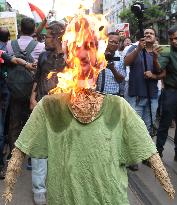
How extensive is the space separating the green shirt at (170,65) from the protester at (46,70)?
2.21 meters

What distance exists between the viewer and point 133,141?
8.69 ft

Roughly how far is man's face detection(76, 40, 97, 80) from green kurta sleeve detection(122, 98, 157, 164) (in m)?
0.28

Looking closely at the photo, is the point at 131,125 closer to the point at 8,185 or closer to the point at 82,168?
the point at 82,168

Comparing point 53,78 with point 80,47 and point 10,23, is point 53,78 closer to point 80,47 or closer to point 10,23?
point 80,47

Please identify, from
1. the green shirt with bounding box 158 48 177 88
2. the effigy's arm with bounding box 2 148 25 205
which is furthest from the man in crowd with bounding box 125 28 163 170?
the effigy's arm with bounding box 2 148 25 205

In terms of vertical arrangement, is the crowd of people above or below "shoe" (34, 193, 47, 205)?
above

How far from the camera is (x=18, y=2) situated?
32.1ft

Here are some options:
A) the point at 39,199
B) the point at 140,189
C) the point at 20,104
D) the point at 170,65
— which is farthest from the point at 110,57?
the point at 39,199

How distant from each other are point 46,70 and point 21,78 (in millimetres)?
1252

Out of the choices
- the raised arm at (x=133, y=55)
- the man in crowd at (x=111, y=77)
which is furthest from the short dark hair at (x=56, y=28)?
the raised arm at (x=133, y=55)

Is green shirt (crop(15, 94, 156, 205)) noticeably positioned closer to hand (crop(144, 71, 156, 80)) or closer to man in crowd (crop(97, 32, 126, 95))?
man in crowd (crop(97, 32, 126, 95))

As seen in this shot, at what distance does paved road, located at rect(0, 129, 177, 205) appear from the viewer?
16.9 ft

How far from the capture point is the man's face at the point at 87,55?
8.54 feet

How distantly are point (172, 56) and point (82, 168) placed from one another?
4.29 m
